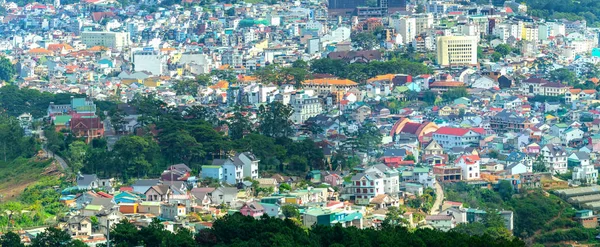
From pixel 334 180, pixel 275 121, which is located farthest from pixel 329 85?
pixel 334 180

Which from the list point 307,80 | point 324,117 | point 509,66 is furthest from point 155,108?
point 509,66

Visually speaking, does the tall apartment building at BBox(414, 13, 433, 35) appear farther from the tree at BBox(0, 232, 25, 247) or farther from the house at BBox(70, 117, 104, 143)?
the tree at BBox(0, 232, 25, 247)

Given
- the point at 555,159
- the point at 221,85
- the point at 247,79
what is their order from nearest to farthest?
1. the point at 555,159
2. the point at 221,85
3. the point at 247,79

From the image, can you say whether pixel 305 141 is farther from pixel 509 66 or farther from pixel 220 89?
pixel 509 66

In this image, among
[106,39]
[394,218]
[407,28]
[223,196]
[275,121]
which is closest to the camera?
[394,218]

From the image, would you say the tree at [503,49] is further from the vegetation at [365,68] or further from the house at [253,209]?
the house at [253,209]

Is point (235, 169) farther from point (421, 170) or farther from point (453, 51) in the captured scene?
point (453, 51)
